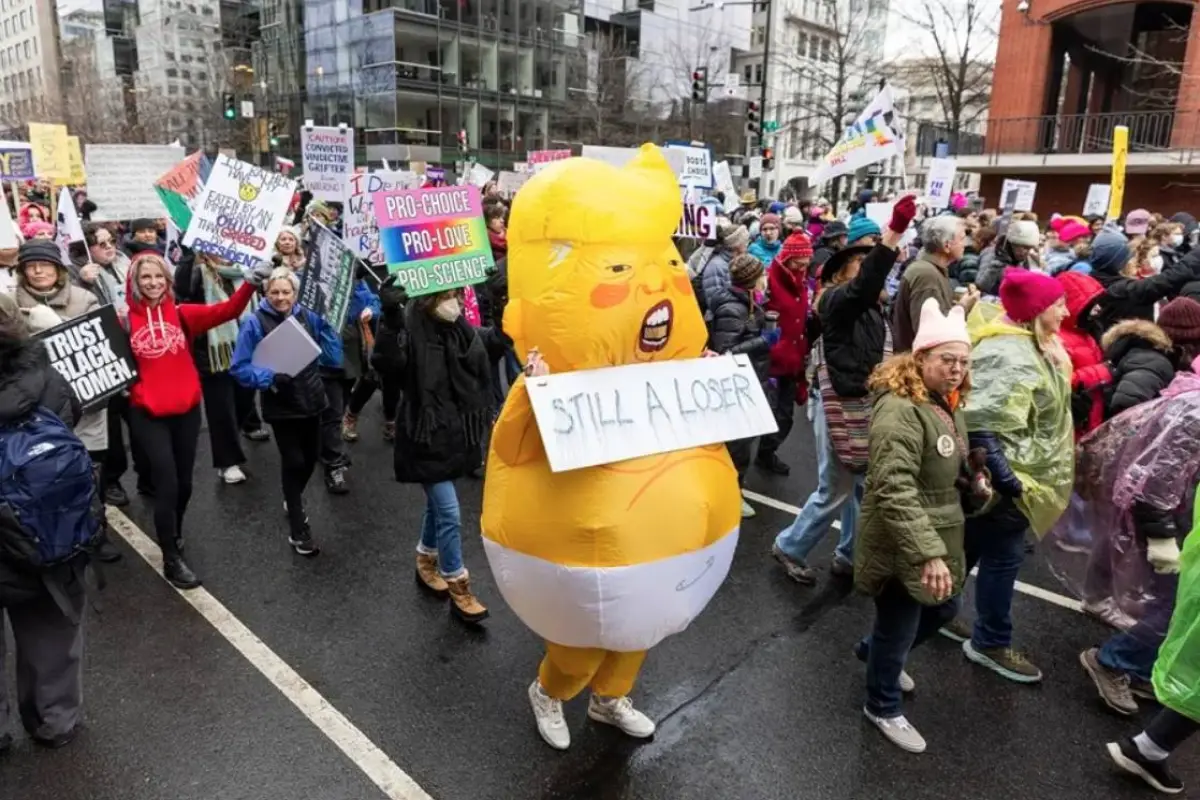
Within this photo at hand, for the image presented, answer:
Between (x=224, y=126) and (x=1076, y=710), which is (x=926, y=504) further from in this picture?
(x=224, y=126)

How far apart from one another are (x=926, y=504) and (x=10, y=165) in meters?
11.9

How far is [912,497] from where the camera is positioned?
302 cm

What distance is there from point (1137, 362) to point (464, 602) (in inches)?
143

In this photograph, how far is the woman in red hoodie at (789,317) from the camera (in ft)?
19.1

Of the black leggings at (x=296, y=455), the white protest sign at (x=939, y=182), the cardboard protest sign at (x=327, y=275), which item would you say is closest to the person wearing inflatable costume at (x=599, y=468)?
the cardboard protest sign at (x=327, y=275)

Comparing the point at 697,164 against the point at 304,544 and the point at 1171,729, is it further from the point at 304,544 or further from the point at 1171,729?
the point at 1171,729

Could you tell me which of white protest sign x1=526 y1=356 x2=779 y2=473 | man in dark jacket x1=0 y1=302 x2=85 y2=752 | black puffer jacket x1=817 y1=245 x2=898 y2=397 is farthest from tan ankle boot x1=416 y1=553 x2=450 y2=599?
black puffer jacket x1=817 y1=245 x2=898 y2=397

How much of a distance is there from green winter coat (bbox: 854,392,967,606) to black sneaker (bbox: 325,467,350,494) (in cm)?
405

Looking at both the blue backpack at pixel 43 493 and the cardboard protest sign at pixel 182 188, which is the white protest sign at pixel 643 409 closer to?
the blue backpack at pixel 43 493

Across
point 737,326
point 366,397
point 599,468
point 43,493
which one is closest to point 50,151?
point 366,397

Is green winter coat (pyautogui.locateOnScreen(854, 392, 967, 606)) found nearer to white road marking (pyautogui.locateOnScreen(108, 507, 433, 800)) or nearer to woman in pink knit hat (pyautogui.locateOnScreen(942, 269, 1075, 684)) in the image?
woman in pink knit hat (pyautogui.locateOnScreen(942, 269, 1075, 684))

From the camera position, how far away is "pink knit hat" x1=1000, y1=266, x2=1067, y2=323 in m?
3.68

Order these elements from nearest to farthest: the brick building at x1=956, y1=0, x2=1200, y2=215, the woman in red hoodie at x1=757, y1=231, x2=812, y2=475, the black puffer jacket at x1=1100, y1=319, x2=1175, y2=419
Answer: the black puffer jacket at x1=1100, y1=319, x2=1175, y2=419
the woman in red hoodie at x1=757, y1=231, x2=812, y2=475
the brick building at x1=956, y1=0, x2=1200, y2=215

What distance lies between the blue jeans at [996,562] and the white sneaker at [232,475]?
5037 mm
